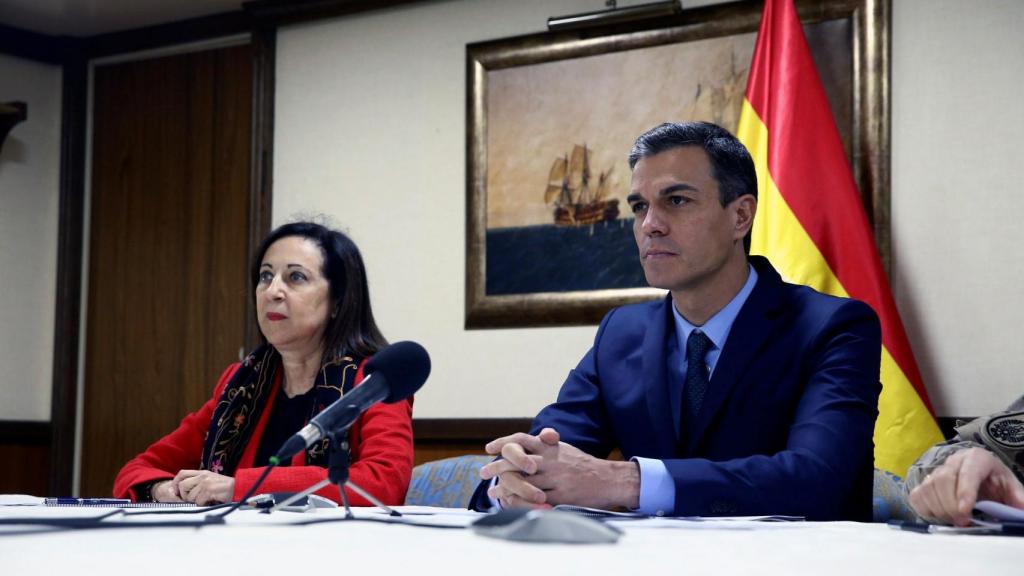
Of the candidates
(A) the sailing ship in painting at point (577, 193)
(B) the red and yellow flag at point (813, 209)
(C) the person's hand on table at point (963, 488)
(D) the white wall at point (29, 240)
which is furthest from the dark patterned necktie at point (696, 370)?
(D) the white wall at point (29, 240)

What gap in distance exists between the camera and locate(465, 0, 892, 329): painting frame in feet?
12.2

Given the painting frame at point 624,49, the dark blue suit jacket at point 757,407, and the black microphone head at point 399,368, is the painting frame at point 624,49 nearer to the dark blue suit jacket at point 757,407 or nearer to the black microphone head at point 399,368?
the dark blue suit jacket at point 757,407

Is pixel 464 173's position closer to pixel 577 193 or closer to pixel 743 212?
pixel 577 193

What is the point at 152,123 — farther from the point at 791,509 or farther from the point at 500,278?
the point at 791,509

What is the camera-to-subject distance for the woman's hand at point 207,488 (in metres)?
2.21

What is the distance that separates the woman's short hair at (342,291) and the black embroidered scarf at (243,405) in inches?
2.8

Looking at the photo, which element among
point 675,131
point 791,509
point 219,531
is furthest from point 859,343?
point 219,531

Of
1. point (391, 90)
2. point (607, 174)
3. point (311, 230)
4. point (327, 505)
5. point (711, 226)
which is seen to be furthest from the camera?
point (391, 90)

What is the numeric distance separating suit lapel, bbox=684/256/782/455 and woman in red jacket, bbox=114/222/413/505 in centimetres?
75

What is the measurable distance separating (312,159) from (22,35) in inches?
67.7

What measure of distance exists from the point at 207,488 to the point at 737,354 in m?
1.12

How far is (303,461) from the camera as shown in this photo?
2.56 m

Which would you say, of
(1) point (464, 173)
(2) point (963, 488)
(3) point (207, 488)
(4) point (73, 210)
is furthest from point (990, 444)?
(4) point (73, 210)

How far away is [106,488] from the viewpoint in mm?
5238
